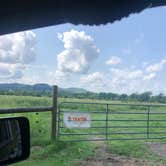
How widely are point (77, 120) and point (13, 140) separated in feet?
23.8

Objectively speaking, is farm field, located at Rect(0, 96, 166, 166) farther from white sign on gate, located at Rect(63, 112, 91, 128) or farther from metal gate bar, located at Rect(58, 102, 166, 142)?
white sign on gate, located at Rect(63, 112, 91, 128)

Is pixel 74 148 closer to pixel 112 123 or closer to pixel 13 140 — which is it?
pixel 112 123

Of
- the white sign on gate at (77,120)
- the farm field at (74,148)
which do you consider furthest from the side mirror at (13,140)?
the white sign on gate at (77,120)

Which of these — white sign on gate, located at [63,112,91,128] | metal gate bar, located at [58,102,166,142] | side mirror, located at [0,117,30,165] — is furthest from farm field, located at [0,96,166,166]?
side mirror, located at [0,117,30,165]

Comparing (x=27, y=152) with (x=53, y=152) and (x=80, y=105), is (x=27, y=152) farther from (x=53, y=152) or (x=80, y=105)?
(x=80, y=105)

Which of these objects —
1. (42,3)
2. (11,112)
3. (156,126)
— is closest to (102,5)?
(42,3)

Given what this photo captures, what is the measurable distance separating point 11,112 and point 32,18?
16.0 feet

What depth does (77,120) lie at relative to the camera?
28.8 feet

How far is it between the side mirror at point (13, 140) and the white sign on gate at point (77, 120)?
7002mm

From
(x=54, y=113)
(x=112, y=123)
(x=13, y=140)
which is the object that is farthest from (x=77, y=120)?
(x=13, y=140)

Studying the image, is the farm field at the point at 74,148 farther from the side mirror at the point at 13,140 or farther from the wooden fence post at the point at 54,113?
the side mirror at the point at 13,140

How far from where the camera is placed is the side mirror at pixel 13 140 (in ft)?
4.89

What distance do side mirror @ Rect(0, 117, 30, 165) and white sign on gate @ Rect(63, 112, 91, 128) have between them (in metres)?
7.00

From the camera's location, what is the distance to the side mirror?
1.49 meters
